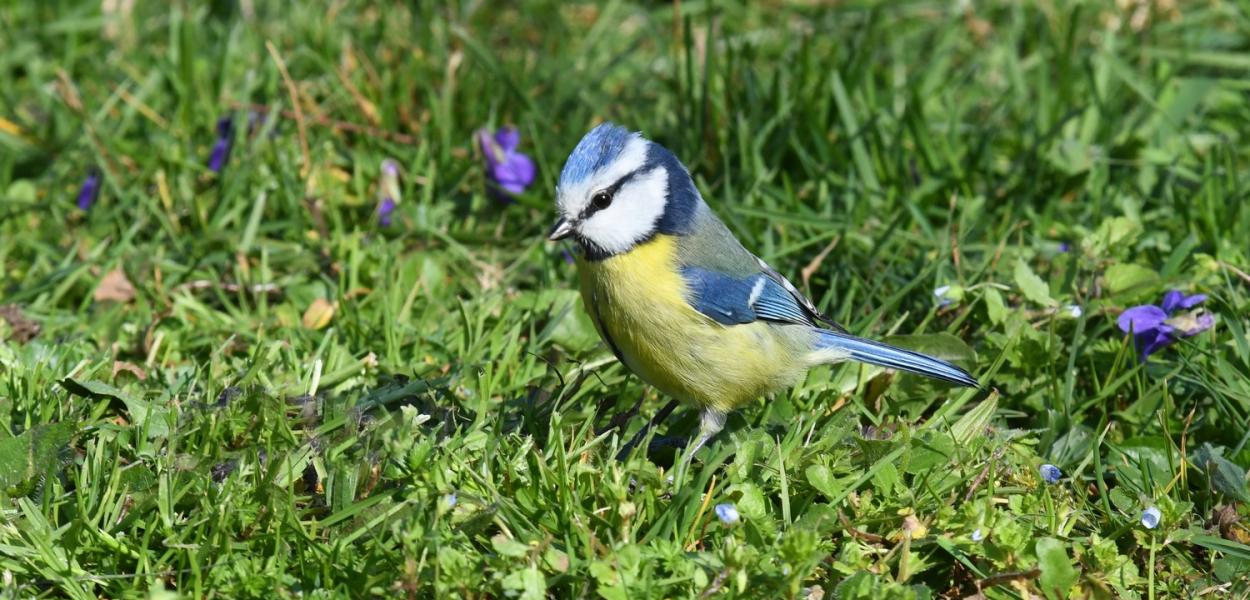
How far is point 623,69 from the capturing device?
5148 millimetres

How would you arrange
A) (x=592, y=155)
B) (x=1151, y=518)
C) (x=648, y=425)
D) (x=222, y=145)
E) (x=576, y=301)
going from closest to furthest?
(x=1151, y=518) < (x=592, y=155) < (x=648, y=425) < (x=576, y=301) < (x=222, y=145)

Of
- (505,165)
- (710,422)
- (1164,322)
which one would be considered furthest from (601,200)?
(1164,322)

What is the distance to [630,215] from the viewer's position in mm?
3088

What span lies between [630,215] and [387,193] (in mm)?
1468

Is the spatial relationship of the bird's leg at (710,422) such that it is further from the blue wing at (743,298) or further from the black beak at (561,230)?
the black beak at (561,230)

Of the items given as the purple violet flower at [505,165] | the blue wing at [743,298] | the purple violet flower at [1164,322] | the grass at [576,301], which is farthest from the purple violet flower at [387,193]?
the purple violet flower at [1164,322]

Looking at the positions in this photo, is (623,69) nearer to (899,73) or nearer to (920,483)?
(899,73)

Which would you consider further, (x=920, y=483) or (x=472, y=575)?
(x=920, y=483)

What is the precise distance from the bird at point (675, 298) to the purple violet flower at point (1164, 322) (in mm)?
591

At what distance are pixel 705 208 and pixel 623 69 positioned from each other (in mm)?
1969

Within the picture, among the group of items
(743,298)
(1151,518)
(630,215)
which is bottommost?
(1151,518)

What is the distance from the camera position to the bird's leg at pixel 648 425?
3.21m

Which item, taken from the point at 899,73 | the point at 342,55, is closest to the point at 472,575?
the point at 342,55

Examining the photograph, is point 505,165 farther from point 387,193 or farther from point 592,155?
point 592,155
